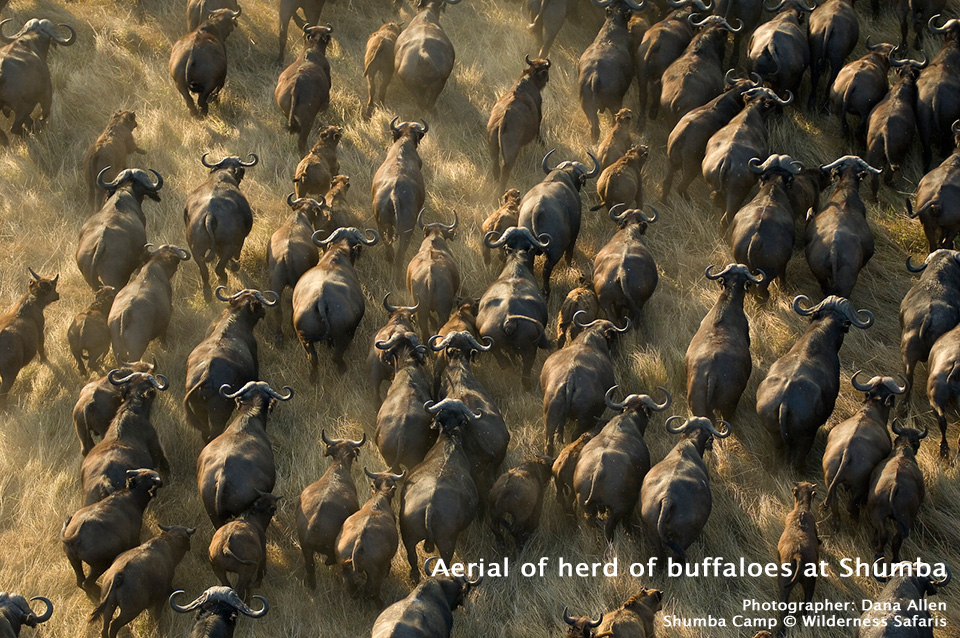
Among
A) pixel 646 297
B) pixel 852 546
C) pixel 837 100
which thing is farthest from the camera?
pixel 837 100

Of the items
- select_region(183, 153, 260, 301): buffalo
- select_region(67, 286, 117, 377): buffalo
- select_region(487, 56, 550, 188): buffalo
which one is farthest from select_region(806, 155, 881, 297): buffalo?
select_region(67, 286, 117, 377): buffalo

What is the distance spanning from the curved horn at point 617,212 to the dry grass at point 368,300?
427 mm

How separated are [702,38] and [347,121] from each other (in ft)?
16.3

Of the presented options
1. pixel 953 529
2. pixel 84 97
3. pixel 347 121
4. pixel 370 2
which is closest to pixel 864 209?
Answer: pixel 953 529

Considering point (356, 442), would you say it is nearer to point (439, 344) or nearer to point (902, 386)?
point (439, 344)

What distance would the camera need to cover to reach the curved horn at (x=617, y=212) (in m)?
13.1

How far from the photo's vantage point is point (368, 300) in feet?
42.7

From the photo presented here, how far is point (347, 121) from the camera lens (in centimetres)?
1558

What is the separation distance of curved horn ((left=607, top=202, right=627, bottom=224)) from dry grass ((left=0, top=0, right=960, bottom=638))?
1.40ft

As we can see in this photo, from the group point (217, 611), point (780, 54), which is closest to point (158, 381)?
point (217, 611)

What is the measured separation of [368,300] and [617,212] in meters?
3.21

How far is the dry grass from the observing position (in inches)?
392

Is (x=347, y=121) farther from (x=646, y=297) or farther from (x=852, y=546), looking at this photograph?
(x=852, y=546)

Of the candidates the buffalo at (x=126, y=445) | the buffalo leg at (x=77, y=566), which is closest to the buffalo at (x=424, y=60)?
the buffalo at (x=126, y=445)
